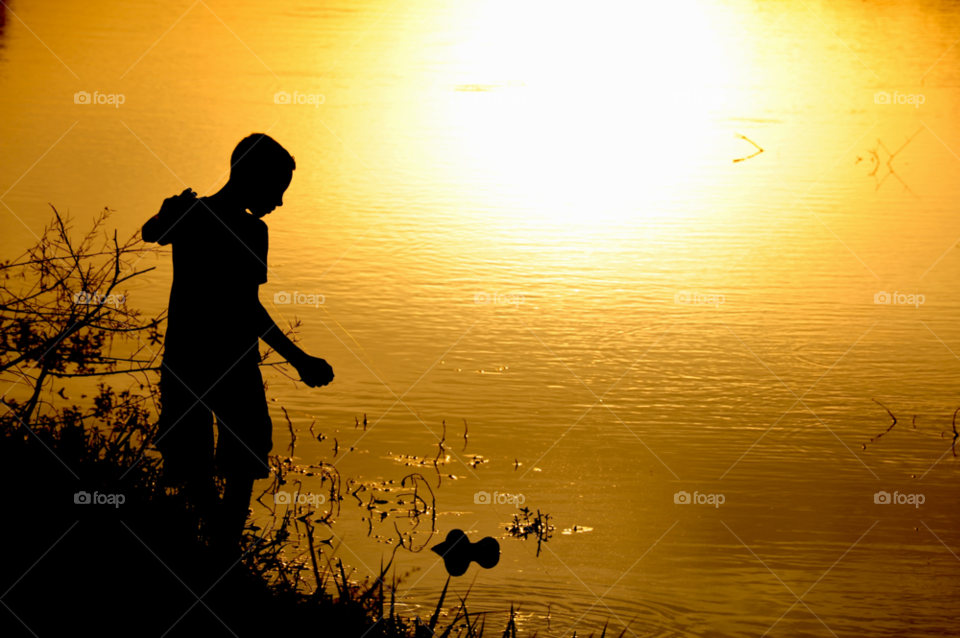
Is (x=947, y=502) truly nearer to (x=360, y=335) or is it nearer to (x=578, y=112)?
(x=360, y=335)

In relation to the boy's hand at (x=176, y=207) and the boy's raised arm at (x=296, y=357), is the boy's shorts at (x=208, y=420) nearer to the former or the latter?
the boy's raised arm at (x=296, y=357)

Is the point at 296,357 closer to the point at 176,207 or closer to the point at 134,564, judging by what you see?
the point at 176,207

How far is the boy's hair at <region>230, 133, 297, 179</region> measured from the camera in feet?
12.9

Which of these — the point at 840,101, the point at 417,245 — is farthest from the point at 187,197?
the point at 840,101

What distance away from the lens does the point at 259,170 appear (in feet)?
13.0

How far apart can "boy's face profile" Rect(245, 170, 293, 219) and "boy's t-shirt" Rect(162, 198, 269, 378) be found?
0.05 m

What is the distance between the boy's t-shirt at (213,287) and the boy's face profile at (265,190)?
0.05 m

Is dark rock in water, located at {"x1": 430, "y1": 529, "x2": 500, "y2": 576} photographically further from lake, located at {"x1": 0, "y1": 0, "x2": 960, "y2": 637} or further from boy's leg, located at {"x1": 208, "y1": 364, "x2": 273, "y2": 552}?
boy's leg, located at {"x1": 208, "y1": 364, "x2": 273, "y2": 552}

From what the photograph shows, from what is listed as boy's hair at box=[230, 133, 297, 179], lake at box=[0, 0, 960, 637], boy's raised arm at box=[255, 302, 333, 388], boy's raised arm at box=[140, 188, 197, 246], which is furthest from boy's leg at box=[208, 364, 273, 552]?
boy's hair at box=[230, 133, 297, 179]

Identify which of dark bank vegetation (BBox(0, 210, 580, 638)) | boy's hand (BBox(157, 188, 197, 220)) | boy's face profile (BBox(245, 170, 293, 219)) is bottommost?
dark bank vegetation (BBox(0, 210, 580, 638))

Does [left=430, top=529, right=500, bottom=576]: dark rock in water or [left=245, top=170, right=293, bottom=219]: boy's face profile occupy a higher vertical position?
[left=245, top=170, right=293, bottom=219]: boy's face profile

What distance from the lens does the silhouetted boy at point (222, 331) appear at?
12.8 ft

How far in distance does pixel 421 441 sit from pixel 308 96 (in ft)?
35.5

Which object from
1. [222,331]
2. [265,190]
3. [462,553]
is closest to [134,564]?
[222,331]
